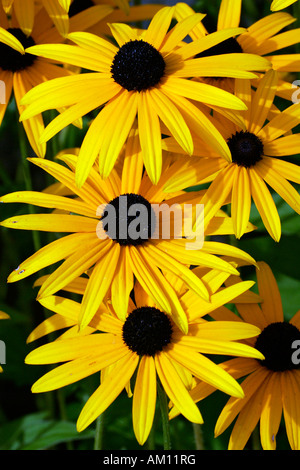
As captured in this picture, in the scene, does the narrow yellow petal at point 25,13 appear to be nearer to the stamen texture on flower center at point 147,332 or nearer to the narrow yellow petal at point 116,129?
the narrow yellow petal at point 116,129

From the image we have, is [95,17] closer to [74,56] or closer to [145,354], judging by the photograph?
[74,56]

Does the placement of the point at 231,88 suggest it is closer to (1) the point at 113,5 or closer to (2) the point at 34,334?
(1) the point at 113,5

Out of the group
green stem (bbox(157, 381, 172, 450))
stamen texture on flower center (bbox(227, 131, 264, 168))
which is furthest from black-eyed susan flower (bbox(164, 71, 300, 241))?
green stem (bbox(157, 381, 172, 450))

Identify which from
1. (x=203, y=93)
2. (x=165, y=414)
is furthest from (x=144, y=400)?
(x=203, y=93)

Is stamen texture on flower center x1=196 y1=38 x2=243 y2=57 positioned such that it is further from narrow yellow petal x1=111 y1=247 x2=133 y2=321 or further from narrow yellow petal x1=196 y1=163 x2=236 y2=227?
narrow yellow petal x1=111 y1=247 x2=133 y2=321

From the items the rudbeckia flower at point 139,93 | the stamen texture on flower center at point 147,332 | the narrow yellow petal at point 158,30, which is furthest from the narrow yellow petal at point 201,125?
the stamen texture on flower center at point 147,332
